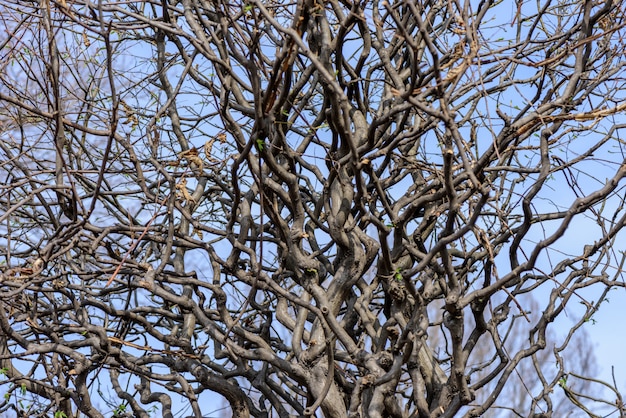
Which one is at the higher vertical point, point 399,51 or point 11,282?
point 399,51

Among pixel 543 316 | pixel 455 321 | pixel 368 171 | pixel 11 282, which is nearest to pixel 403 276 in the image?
pixel 455 321

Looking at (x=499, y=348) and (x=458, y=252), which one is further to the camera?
(x=458, y=252)

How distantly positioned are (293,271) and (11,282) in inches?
65.1

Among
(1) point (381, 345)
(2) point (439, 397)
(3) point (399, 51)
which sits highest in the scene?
(3) point (399, 51)

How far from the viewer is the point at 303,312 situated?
4.77m

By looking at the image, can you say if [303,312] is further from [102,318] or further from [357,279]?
[102,318]

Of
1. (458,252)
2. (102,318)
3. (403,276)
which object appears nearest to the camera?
(403,276)

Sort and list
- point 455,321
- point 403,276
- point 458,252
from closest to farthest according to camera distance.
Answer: point 403,276 → point 455,321 → point 458,252

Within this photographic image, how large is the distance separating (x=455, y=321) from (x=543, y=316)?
859 millimetres

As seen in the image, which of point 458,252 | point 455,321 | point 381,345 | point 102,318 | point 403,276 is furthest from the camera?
point 102,318

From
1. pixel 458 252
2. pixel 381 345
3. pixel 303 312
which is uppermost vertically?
pixel 458 252

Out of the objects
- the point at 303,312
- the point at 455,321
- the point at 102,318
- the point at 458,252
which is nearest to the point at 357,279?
the point at 303,312

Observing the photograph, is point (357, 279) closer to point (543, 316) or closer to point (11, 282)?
point (543, 316)

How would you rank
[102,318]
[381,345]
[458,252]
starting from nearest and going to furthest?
[381,345] → [458,252] → [102,318]
